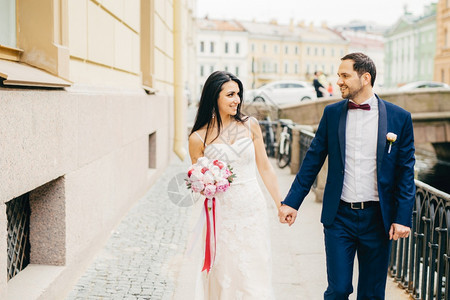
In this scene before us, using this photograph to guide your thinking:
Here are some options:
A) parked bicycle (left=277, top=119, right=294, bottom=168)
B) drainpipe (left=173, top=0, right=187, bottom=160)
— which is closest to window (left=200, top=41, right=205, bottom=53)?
drainpipe (left=173, top=0, right=187, bottom=160)

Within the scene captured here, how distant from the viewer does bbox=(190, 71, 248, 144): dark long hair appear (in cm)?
394

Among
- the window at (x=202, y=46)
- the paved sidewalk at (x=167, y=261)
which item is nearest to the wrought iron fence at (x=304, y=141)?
the paved sidewalk at (x=167, y=261)

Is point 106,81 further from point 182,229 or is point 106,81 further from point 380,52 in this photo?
point 380,52

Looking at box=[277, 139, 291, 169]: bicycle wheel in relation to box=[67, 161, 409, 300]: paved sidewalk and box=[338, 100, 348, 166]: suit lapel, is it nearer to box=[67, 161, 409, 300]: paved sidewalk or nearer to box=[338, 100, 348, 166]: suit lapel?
box=[67, 161, 409, 300]: paved sidewalk

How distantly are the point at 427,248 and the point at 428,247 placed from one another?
0.04 meters

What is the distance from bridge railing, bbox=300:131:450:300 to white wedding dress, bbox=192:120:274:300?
1.32 meters

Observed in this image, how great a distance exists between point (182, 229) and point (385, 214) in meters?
3.91

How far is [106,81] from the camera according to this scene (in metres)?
6.71

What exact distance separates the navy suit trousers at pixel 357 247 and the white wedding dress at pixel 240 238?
46 cm

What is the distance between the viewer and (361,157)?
141 inches

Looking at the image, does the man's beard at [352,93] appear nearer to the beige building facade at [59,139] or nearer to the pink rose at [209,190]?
the pink rose at [209,190]

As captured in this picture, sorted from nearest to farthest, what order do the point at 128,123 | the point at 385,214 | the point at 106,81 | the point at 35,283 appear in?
the point at 385,214 → the point at 35,283 → the point at 106,81 → the point at 128,123

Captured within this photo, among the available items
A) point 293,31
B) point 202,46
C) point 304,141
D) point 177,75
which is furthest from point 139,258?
point 293,31

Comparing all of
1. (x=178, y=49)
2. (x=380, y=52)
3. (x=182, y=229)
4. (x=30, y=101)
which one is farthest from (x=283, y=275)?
(x=380, y=52)
